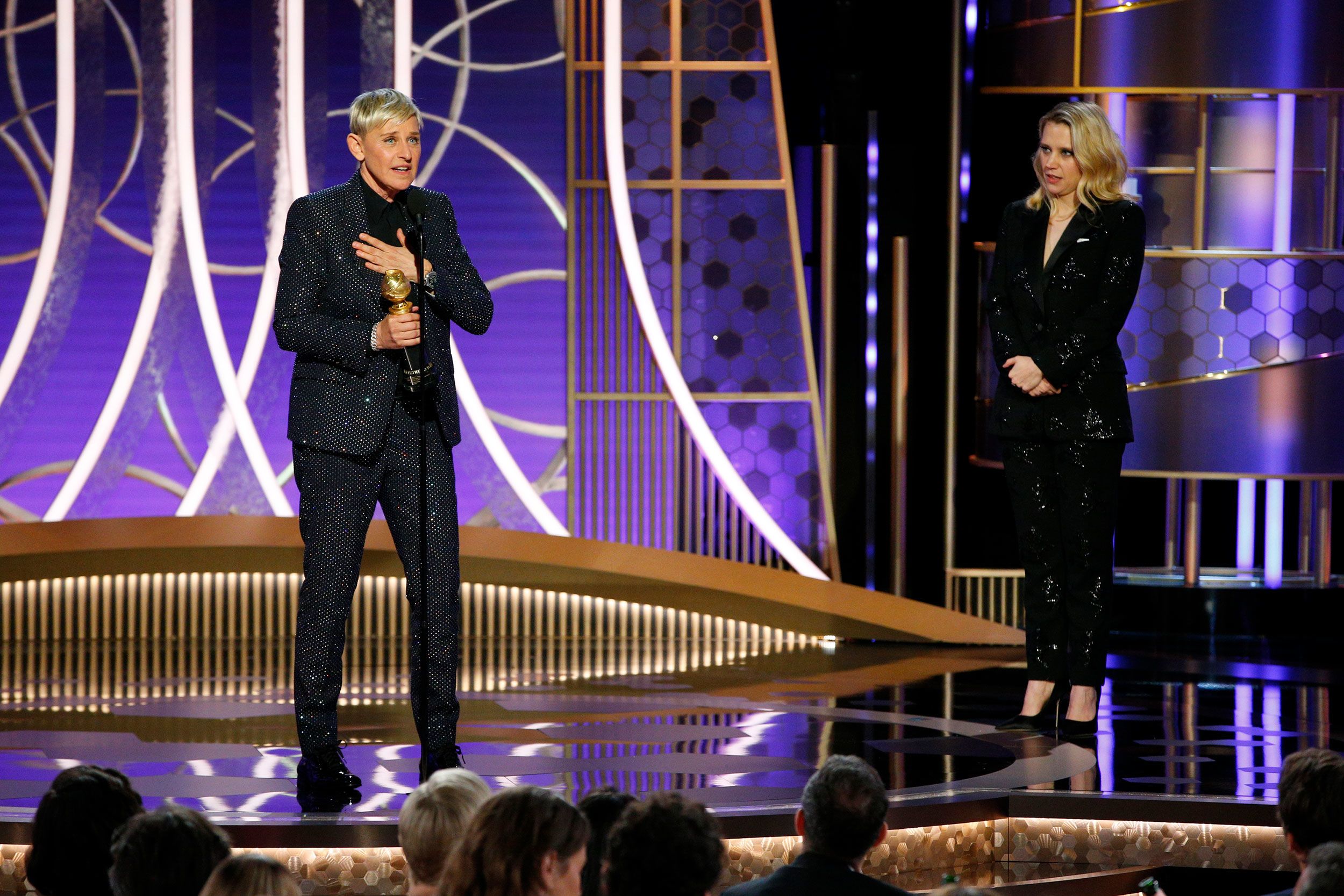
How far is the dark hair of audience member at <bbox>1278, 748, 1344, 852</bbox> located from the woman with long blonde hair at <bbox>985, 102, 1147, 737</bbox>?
1484 millimetres

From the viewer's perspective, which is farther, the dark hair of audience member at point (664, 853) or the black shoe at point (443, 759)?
the black shoe at point (443, 759)

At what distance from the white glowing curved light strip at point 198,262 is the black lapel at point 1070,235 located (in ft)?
9.16

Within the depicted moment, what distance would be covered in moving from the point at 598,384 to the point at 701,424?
1.22 ft

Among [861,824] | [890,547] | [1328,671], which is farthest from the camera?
[890,547]

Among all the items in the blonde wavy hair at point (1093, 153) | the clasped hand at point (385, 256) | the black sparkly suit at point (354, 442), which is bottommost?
the black sparkly suit at point (354, 442)

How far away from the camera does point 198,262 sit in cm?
531

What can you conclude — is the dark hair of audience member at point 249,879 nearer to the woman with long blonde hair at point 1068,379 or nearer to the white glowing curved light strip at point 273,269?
the woman with long blonde hair at point 1068,379

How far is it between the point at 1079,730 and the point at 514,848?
2.16 metres

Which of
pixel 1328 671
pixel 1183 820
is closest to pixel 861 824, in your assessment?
pixel 1183 820

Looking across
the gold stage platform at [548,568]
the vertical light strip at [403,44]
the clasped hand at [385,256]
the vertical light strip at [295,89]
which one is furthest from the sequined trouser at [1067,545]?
the vertical light strip at [295,89]

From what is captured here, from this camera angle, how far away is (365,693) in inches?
164

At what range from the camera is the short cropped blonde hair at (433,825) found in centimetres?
173

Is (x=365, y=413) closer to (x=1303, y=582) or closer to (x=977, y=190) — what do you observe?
(x=977, y=190)

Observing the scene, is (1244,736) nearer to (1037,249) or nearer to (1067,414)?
(1067,414)
